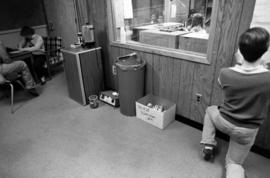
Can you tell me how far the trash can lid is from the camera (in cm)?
223

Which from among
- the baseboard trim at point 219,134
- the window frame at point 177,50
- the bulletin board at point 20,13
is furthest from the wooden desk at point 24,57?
the baseboard trim at point 219,134

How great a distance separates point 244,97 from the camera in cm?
128

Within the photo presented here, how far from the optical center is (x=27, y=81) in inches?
117

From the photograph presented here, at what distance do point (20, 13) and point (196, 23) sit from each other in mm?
3777

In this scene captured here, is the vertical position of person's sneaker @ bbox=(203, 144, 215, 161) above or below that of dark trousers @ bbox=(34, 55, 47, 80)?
below

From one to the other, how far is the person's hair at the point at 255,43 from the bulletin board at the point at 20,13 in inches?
177

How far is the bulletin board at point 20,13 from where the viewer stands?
3.86 metres

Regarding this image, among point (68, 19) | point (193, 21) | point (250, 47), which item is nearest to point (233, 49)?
point (250, 47)

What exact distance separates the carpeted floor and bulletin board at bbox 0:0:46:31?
2.25 m

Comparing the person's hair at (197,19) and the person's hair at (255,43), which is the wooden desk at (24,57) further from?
the person's hair at (255,43)

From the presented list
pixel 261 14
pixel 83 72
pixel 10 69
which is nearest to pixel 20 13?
pixel 10 69

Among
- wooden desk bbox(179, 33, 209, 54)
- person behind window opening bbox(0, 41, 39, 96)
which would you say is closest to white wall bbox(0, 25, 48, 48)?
person behind window opening bbox(0, 41, 39, 96)

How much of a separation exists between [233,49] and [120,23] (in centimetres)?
169

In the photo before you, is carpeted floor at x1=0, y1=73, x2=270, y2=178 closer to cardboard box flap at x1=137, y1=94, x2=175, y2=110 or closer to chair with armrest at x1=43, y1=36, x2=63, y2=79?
cardboard box flap at x1=137, y1=94, x2=175, y2=110
